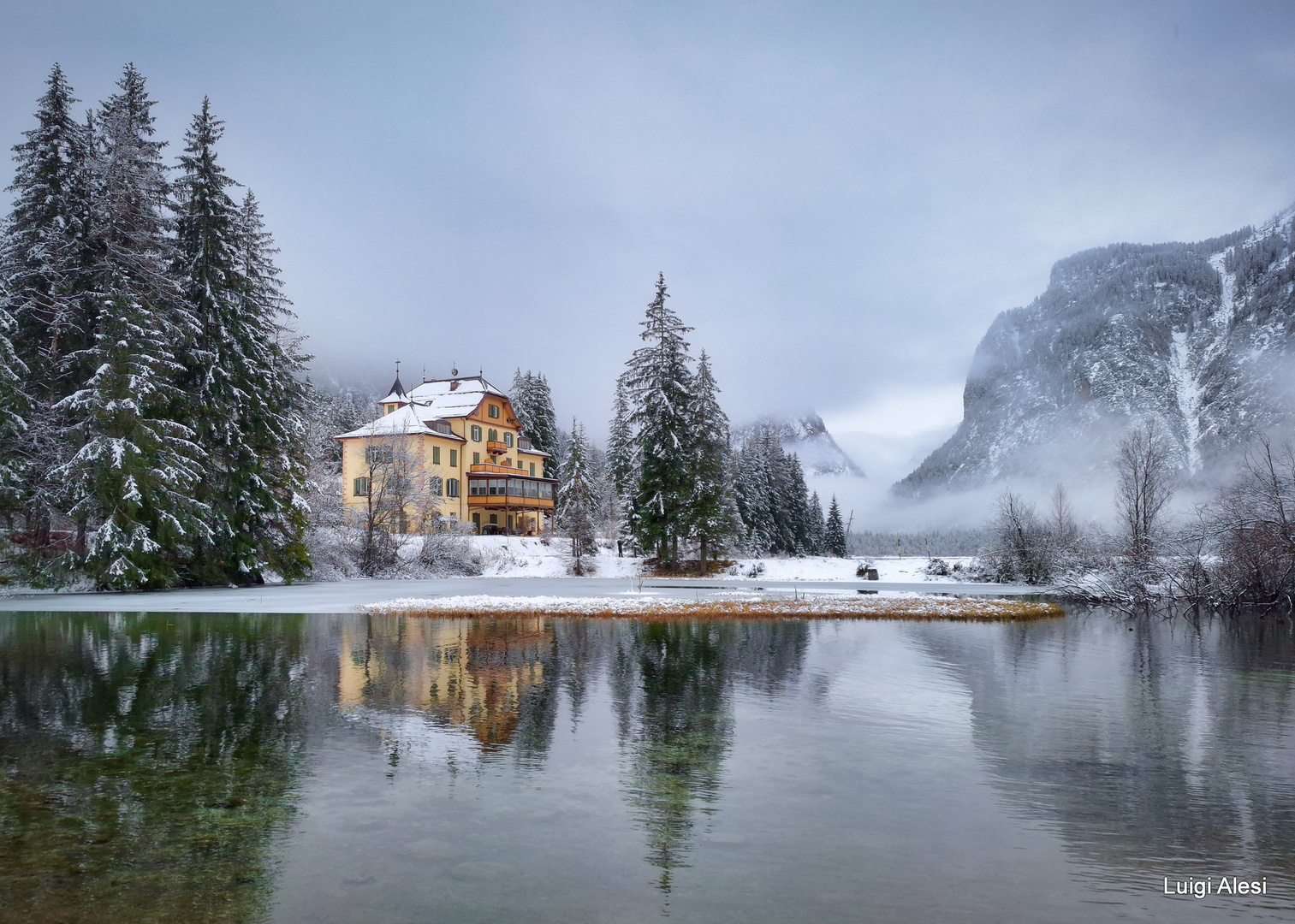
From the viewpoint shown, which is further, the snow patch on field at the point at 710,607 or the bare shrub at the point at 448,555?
the bare shrub at the point at 448,555

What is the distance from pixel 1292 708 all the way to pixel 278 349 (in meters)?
38.9

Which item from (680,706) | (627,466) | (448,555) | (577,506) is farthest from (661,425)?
(680,706)

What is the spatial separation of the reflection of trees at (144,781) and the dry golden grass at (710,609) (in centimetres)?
949

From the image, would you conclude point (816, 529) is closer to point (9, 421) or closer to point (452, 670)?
point (9, 421)

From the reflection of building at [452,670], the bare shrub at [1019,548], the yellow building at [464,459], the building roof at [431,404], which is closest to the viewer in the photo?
the reflection of building at [452,670]

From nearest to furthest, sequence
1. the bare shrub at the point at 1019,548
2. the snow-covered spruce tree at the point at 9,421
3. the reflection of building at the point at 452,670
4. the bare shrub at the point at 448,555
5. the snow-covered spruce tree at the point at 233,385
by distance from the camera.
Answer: the reflection of building at the point at 452,670 < the snow-covered spruce tree at the point at 9,421 < the snow-covered spruce tree at the point at 233,385 < the bare shrub at the point at 1019,548 < the bare shrub at the point at 448,555

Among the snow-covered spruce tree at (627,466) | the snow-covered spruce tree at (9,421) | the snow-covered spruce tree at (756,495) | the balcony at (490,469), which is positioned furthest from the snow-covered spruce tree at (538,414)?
the snow-covered spruce tree at (9,421)

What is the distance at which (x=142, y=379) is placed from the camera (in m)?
29.3

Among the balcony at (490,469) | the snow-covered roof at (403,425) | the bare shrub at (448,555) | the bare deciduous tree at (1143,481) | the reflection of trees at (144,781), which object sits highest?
the snow-covered roof at (403,425)

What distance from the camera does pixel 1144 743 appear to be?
883 cm

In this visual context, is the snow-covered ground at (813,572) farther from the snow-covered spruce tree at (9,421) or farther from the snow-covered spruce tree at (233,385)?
the snow-covered spruce tree at (9,421)

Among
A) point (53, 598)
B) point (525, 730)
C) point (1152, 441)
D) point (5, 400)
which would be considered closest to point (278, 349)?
point (5, 400)

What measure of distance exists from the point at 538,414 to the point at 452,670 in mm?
71079

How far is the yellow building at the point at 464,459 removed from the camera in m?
60.5
